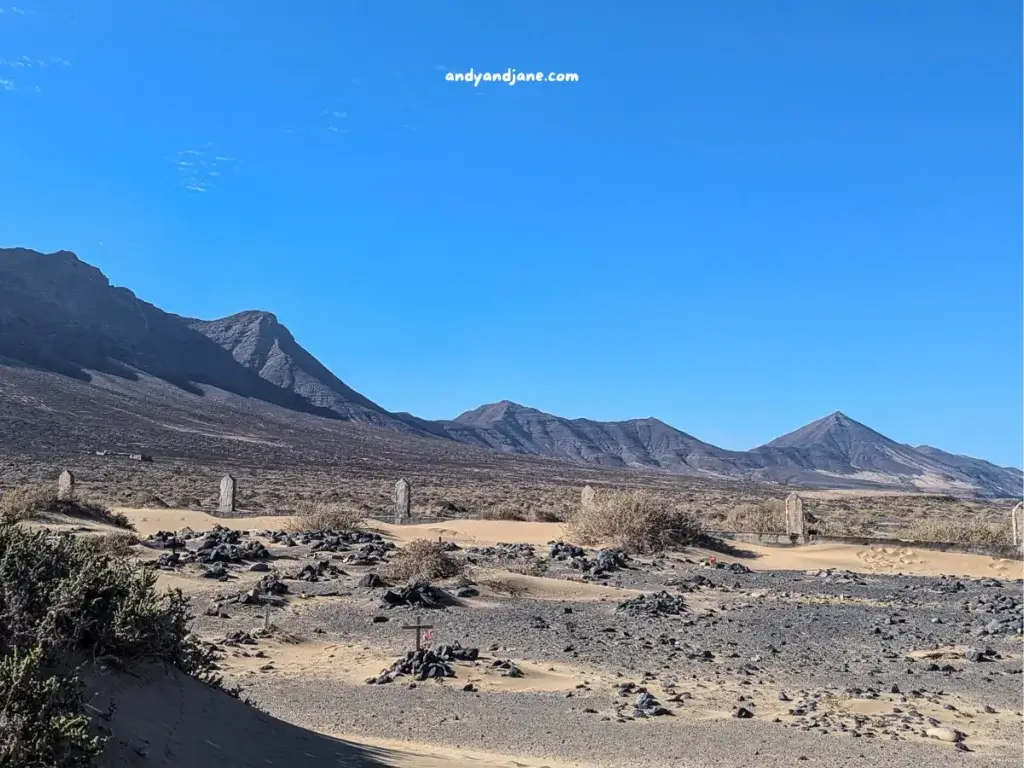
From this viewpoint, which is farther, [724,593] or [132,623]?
[724,593]

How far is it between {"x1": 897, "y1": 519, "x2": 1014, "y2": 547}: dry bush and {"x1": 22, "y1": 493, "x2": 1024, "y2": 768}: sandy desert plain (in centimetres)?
425

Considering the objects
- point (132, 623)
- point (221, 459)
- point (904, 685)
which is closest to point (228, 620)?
point (132, 623)

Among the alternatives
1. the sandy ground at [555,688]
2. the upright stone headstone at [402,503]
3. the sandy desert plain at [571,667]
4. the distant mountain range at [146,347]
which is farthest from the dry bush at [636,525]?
the distant mountain range at [146,347]

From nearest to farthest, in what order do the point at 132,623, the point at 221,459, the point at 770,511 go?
1. the point at 132,623
2. the point at 770,511
3. the point at 221,459

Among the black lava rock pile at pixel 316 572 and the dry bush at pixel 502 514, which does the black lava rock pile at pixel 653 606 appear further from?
the dry bush at pixel 502 514

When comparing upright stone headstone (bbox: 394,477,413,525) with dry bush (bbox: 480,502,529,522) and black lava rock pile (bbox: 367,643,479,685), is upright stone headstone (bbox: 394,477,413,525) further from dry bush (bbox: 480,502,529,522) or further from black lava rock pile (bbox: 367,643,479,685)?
black lava rock pile (bbox: 367,643,479,685)

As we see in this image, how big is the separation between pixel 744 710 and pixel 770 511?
25.5m

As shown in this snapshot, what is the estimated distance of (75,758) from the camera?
12.3 feet

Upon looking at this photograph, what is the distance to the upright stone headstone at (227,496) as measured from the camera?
27812 mm

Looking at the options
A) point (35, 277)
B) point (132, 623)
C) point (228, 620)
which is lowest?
point (228, 620)

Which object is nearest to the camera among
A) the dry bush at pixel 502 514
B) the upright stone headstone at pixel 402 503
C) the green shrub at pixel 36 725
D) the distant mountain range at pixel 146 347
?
the green shrub at pixel 36 725

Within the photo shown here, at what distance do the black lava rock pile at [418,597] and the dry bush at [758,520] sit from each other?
13347 millimetres

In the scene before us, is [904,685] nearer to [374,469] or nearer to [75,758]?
[75,758]

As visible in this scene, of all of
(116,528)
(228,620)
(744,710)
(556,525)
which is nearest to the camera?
(744,710)
